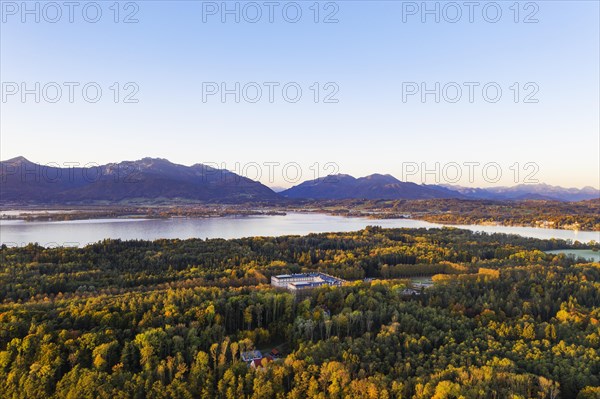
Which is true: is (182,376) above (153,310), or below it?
below

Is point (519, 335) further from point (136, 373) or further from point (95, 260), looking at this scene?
point (95, 260)

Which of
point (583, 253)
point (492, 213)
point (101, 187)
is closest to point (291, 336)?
point (583, 253)

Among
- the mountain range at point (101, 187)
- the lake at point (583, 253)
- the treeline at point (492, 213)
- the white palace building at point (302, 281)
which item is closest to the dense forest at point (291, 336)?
the white palace building at point (302, 281)

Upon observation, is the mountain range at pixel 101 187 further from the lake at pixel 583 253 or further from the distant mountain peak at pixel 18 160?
the lake at pixel 583 253

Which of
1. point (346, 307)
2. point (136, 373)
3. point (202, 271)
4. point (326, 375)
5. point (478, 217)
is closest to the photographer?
point (326, 375)

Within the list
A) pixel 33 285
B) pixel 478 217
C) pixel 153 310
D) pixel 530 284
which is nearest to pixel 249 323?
pixel 153 310

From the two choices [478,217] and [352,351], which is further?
[478,217]

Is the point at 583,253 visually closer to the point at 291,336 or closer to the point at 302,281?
the point at 302,281

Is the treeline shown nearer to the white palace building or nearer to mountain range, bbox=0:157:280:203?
mountain range, bbox=0:157:280:203

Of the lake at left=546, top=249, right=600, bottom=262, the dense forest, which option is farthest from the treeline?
the dense forest
